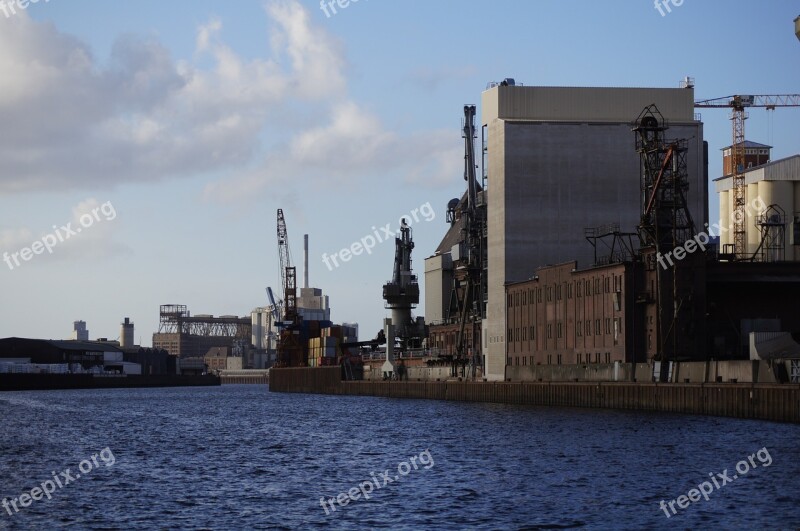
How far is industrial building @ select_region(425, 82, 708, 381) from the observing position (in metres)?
140

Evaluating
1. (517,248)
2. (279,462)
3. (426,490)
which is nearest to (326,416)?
(517,248)

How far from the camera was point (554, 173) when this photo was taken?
14175 centimetres

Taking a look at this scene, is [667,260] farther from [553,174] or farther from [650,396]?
[553,174]

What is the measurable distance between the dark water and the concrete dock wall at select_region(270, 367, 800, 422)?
1363 mm

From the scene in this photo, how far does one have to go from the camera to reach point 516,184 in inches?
5531

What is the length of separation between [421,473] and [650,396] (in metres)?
37.8

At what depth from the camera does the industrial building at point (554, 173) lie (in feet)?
460

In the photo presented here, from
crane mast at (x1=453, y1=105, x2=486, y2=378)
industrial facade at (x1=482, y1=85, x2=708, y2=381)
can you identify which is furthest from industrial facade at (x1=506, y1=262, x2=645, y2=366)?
crane mast at (x1=453, y1=105, x2=486, y2=378)

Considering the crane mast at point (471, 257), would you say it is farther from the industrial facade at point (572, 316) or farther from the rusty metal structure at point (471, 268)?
the industrial facade at point (572, 316)

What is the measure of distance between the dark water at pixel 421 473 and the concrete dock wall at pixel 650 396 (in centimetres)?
136

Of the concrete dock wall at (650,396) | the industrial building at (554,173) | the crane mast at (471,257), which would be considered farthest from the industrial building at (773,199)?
the concrete dock wall at (650,396)

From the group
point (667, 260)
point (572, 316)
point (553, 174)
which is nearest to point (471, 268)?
point (553, 174)

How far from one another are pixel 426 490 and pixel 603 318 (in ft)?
213

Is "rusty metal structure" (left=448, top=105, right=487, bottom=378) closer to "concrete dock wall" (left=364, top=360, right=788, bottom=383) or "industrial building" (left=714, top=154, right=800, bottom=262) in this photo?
"concrete dock wall" (left=364, top=360, right=788, bottom=383)
